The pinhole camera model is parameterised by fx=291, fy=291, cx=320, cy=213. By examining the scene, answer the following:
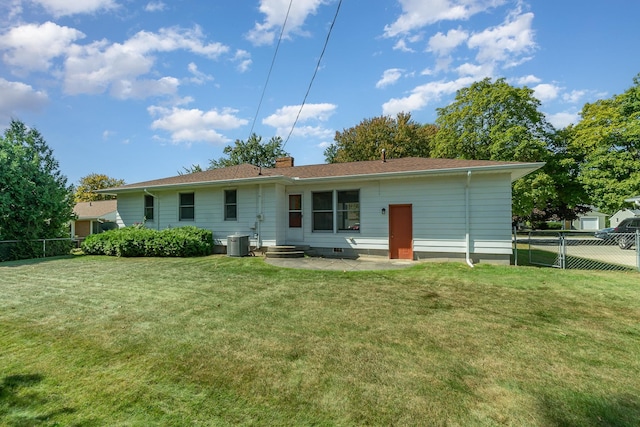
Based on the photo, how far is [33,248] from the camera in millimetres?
12523

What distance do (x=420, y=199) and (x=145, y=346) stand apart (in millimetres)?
8887

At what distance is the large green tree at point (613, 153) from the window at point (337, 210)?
1674 cm

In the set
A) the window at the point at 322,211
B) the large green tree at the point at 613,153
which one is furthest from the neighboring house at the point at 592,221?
the window at the point at 322,211

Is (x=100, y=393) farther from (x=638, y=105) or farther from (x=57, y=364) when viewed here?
(x=638, y=105)

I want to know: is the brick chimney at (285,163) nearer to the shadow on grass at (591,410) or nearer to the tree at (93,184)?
the shadow on grass at (591,410)

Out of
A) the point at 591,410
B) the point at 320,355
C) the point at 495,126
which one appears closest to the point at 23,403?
the point at 320,355

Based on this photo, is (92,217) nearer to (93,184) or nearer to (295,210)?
(93,184)

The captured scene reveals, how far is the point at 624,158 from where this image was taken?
17.3 meters

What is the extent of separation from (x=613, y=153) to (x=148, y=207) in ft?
86.5

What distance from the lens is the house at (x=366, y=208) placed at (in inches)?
366

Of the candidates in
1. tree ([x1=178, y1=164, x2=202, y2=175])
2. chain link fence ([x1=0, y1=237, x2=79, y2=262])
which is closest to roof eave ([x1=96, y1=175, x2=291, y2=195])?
chain link fence ([x1=0, y1=237, x2=79, y2=262])

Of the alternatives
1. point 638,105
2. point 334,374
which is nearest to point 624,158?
point 638,105

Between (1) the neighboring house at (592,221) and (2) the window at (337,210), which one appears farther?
(1) the neighboring house at (592,221)

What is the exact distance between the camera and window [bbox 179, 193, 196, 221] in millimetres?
12805
